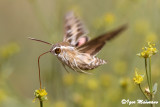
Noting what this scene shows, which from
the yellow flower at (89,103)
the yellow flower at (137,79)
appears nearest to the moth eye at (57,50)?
the yellow flower at (137,79)

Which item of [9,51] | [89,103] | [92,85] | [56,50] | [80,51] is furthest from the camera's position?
[9,51]

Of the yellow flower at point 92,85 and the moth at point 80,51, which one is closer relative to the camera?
the moth at point 80,51

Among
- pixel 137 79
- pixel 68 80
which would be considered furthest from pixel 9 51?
pixel 137 79

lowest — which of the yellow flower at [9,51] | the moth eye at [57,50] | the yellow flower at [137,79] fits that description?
the yellow flower at [137,79]

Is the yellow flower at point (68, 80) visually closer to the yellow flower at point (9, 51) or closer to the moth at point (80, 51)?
the yellow flower at point (9, 51)

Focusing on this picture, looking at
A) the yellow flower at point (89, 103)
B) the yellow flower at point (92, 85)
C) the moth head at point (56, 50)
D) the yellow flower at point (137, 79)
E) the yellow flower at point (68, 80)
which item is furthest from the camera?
the yellow flower at point (68, 80)

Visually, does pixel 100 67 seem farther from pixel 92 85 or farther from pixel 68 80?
pixel 68 80

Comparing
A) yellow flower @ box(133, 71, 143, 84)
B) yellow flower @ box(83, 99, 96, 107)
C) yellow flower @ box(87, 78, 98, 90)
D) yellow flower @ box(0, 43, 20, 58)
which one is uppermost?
yellow flower @ box(0, 43, 20, 58)

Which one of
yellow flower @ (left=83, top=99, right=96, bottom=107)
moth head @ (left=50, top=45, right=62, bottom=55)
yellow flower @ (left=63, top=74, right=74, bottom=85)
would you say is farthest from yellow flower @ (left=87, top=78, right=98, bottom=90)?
moth head @ (left=50, top=45, right=62, bottom=55)

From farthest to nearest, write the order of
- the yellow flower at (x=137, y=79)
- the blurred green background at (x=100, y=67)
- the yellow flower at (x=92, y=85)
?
the yellow flower at (x=92, y=85), the blurred green background at (x=100, y=67), the yellow flower at (x=137, y=79)

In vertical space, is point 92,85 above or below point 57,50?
above

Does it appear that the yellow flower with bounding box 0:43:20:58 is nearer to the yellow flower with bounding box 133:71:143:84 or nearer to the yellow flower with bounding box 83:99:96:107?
the yellow flower with bounding box 83:99:96:107

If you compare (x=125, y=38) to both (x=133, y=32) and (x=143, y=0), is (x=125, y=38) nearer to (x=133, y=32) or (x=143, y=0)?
(x=133, y=32)
